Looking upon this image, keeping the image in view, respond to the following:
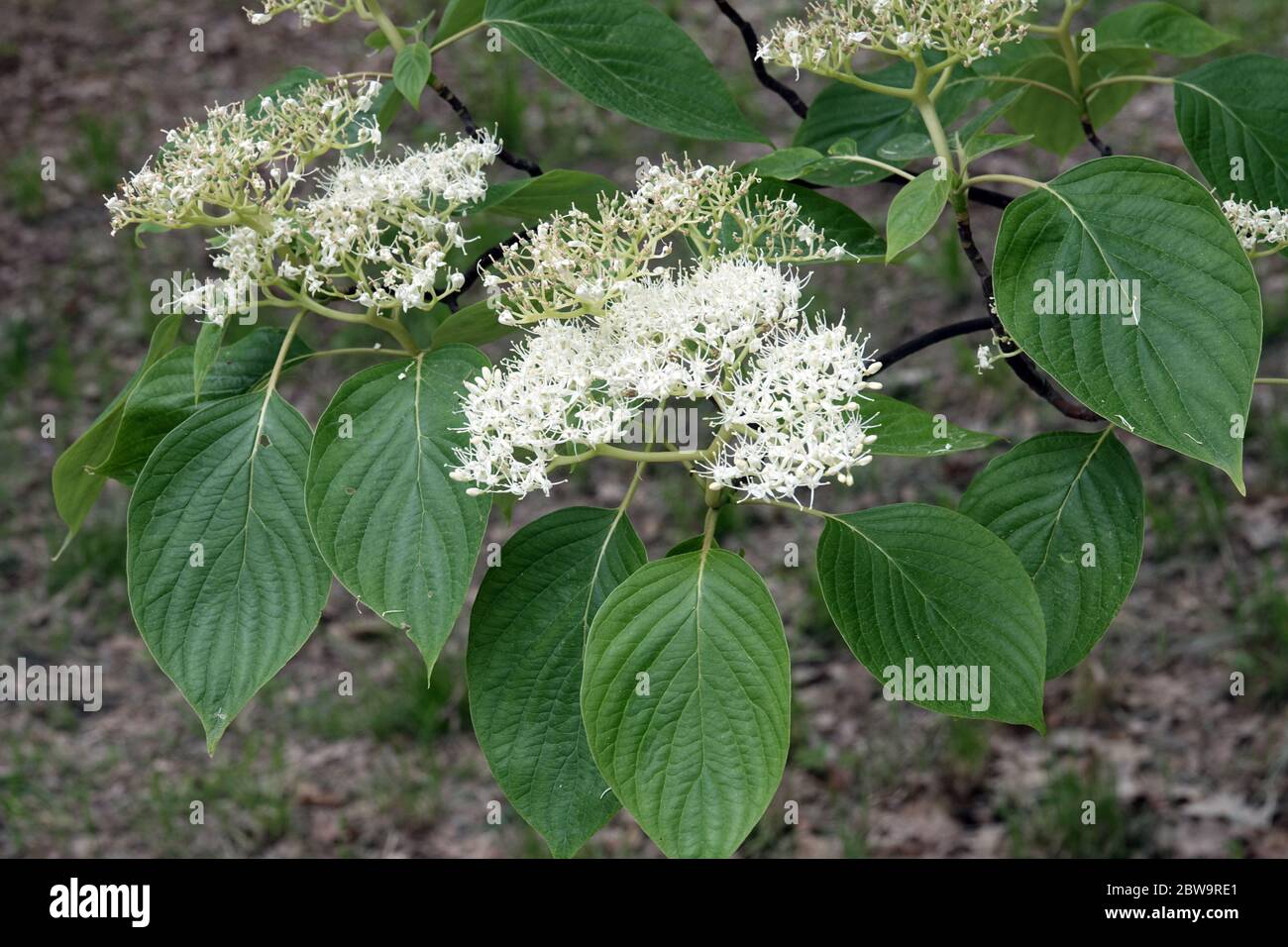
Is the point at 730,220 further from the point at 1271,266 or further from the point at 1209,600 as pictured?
the point at 1271,266

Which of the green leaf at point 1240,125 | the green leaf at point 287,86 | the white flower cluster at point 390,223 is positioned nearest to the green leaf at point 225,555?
the white flower cluster at point 390,223

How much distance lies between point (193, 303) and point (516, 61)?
184 inches

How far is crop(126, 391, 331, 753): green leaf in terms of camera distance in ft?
4.09

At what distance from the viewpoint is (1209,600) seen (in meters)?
3.75

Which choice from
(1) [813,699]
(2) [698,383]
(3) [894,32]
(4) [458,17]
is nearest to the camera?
(2) [698,383]

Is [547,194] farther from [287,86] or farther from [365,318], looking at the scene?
[287,86]

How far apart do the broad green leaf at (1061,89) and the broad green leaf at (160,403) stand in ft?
3.47

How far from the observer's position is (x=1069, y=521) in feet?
4.90

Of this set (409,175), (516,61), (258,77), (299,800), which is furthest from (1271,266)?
(258,77)

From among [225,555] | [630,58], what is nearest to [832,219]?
[630,58]

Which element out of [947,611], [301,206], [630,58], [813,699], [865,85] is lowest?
[813,699]

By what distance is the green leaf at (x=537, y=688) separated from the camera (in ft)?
4.31

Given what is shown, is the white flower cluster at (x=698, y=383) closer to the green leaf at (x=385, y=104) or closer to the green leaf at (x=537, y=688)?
the green leaf at (x=537, y=688)

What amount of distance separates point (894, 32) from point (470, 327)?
1.84ft
